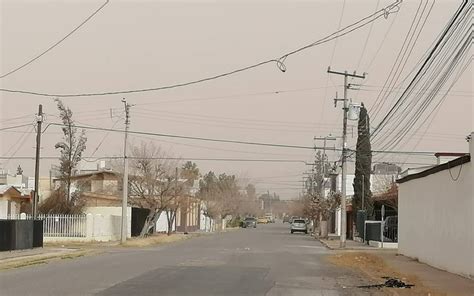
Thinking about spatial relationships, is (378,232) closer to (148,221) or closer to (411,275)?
(148,221)

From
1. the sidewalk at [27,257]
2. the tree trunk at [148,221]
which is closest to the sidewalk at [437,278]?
the sidewalk at [27,257]

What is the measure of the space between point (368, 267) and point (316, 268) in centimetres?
200

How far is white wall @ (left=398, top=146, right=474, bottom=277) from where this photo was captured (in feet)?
68.8

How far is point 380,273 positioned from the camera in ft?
76.0

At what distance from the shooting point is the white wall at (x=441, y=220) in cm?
2098

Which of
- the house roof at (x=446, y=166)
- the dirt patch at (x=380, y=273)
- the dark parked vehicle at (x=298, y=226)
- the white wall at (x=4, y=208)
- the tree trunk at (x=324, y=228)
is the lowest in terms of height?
the dark parked vehicle at (x=298, y=226)

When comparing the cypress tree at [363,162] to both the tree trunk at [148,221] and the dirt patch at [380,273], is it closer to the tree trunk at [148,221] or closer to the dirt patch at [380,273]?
the tree trunk at [148,221]

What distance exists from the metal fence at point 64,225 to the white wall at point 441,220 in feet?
71.2

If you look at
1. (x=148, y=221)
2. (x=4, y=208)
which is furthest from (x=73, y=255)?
(x=148, y=221)

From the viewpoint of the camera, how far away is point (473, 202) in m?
20.3

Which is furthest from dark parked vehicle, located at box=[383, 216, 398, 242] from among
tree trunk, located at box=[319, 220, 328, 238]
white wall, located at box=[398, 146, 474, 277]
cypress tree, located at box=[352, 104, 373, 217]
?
tree trunk, located at box=[319, 220, 328, 238]

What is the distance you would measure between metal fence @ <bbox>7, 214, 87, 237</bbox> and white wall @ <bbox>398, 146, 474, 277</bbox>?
21704 mm

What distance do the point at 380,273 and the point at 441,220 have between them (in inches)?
128

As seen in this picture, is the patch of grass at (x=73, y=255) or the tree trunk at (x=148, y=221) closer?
the patch of grass at (x=73, y=255)
